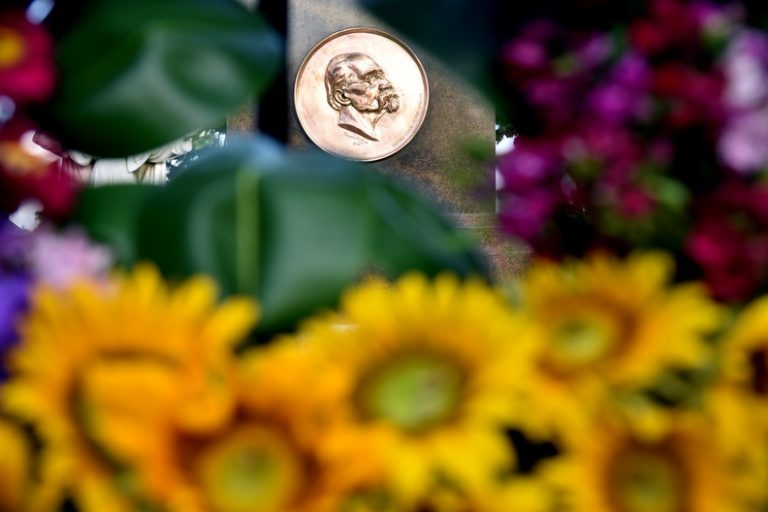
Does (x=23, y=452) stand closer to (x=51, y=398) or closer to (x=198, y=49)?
(x=51, y=398)

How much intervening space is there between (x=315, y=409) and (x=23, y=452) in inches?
4.2

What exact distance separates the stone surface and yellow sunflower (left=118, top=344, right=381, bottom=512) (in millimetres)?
2704

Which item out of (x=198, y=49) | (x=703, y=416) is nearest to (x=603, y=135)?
(x=703, y=416)

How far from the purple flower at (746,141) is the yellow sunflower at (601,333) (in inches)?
2.6

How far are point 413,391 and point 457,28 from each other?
0.82 ft

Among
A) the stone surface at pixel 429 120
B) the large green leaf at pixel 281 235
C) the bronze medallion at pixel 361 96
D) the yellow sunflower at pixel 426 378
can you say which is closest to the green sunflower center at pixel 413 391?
the yellow sunflower at pixel 426 378

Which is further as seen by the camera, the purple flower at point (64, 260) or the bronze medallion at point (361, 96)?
the bronze medallion at point (361, 96)

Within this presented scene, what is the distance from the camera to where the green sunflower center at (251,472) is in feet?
0.91

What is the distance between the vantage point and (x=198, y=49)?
0.48 m

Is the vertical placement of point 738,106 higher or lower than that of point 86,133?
higher

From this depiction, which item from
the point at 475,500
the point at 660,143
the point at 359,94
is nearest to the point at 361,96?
the point at 359,94

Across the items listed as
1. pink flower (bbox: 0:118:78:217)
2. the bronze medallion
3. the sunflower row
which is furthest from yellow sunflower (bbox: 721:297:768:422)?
the bronze medallion

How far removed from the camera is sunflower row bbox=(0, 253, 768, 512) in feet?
0.89

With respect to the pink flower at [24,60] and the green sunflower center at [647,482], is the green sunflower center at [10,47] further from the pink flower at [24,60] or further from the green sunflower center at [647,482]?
the green sunflower center at [647,482]
